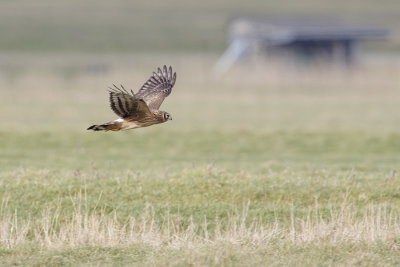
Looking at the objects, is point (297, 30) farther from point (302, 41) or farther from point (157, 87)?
point (157, 87)

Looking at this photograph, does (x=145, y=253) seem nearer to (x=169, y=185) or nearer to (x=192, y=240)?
(x=192, y=240)

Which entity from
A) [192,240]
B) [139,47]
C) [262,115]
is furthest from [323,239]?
[139,47]

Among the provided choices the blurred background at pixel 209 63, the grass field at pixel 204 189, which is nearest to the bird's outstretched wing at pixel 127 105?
the grass field at pixel 204 189

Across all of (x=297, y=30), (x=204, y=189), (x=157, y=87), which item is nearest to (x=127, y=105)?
(x=157, y=87)

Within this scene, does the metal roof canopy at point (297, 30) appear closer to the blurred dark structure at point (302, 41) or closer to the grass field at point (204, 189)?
the blurred dark structure at point (302, 41)

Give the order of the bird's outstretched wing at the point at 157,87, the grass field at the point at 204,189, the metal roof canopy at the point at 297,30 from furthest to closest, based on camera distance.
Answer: the metal roof canopy at the point at 297,30
the bird's outstretched wing at the point at 157,87
the grass field at the point at 204,189

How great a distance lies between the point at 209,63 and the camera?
61156mm

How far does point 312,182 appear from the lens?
46.6 feet

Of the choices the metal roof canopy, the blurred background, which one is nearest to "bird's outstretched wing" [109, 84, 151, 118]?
the blurred background

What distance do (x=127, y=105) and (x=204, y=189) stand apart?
2.98 m

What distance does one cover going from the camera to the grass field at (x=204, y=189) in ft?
34.6

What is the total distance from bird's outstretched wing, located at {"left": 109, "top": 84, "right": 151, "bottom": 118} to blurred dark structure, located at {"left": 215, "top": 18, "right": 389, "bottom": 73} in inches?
1638

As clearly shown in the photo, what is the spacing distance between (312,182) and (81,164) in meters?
5.59

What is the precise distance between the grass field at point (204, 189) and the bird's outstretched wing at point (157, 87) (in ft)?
5.03
